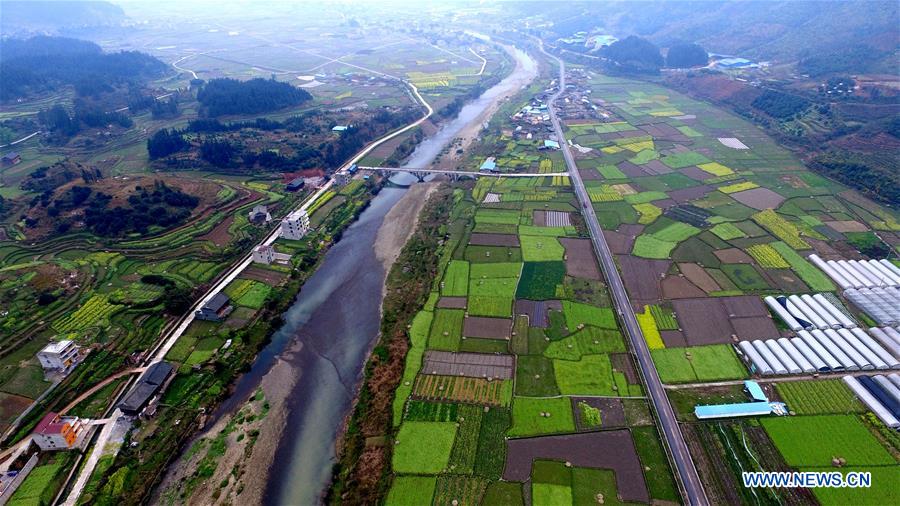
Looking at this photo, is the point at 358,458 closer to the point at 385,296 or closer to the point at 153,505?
the point at 153,505

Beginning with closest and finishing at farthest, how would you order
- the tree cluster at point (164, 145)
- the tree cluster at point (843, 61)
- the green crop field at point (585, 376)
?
the green crop field at point (585, 376) < the tree cluster at point (164, 145) < the tree cluster at point (843, 61)

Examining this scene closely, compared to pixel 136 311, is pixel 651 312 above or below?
above

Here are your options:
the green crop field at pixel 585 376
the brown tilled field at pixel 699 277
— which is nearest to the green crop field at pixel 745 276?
the brown tilled field at pixel 699 277

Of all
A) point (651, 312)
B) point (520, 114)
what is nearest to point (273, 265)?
point (651, 312)

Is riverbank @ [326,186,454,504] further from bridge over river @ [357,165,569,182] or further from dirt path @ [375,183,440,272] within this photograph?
bridge over river @ [357,165,569,182]

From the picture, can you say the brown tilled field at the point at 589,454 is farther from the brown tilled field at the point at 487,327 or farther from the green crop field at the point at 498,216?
the green crop field at the point at 498,216

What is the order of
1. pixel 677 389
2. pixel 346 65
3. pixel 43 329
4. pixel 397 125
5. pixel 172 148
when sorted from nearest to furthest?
pixel 677 389, pixel 43 329, pixel 172 148, pixel 397 125, pixel 346 65
